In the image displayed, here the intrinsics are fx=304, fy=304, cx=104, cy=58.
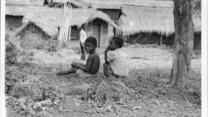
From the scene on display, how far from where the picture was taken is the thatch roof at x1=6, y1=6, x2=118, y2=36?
1591 centimetres

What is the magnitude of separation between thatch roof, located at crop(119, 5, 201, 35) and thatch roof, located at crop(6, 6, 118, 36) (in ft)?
2.94

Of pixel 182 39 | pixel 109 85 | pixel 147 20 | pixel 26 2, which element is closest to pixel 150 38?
pixel 147 20

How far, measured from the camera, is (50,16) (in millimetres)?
17156

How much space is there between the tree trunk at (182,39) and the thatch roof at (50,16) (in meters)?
11.3

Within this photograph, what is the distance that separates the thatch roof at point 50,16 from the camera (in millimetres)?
15906

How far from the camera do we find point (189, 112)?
399 centimetres

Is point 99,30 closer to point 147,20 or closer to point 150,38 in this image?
point 147,20

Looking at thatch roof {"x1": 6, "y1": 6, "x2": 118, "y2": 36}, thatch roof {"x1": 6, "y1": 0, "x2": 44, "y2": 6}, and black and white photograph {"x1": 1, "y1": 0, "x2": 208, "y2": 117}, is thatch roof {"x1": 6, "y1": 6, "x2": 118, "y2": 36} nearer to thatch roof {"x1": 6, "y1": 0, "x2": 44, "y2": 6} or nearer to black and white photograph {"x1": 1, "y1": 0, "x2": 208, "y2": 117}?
thatch roof {"x1": 6, "y1": 0, "x2": 44, "y2": 6}

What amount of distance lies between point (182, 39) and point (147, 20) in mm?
12948

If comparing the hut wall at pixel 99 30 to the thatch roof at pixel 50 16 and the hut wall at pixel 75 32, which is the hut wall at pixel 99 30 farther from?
the hut wall at pixel 75 32

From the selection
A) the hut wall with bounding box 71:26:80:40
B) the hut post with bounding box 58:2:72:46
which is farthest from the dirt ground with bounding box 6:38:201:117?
the hut wall with bounding box 71:26:80:40

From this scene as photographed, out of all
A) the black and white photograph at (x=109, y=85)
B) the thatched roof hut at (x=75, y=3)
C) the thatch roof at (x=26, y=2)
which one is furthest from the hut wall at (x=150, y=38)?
the black and white photograph at (x=109, y=85)

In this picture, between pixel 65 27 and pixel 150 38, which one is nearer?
pixel 65 27

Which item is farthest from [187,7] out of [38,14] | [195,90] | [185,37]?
[38,14]
